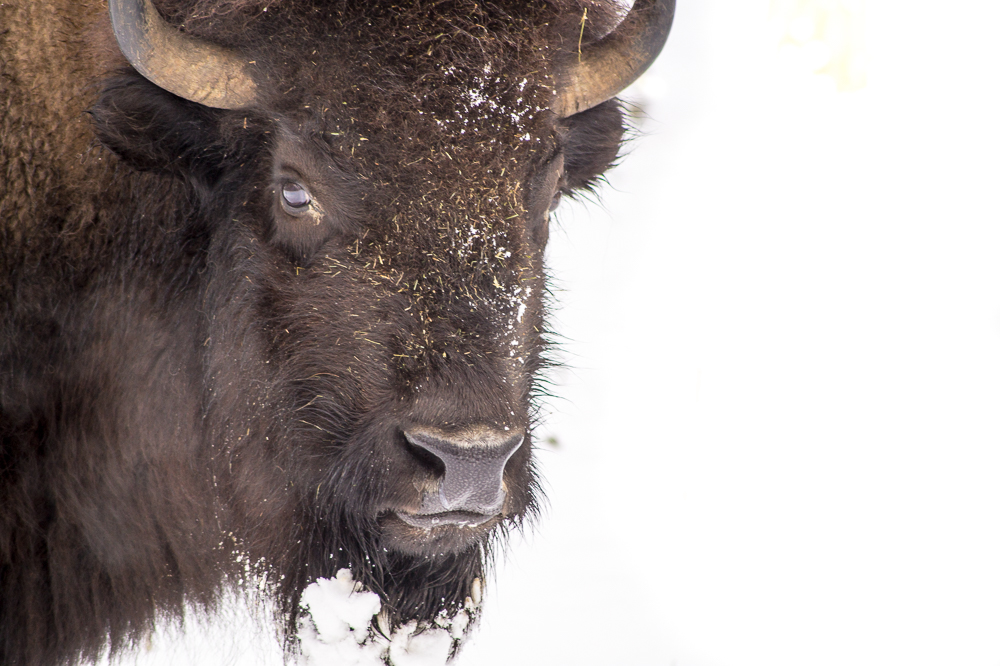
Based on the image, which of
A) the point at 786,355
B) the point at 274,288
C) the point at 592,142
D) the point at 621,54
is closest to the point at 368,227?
the point at 274,288

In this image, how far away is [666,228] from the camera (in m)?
6.74

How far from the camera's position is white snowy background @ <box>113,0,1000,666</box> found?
5.08 meters

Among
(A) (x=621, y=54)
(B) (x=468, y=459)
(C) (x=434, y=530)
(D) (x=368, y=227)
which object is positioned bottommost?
(C) (x=434, y=530)

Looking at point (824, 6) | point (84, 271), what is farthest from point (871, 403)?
point (84, 271)

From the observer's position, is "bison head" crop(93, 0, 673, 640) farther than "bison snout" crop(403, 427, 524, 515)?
Yes

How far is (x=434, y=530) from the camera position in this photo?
7.87ft

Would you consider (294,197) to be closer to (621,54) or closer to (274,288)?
(274,288)

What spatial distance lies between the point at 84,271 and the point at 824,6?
569cm

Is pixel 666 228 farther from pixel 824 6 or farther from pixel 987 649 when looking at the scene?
pixel 987 649

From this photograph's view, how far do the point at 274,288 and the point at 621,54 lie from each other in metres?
1.41

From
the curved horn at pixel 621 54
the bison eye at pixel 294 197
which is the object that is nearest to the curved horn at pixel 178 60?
the bison eye at pixel 294 197

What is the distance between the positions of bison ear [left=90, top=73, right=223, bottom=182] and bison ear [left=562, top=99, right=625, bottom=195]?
1.30 m

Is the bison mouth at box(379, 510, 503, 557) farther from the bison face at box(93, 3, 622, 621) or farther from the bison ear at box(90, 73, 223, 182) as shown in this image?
the bison ear at box(90, 73, 223, 182)

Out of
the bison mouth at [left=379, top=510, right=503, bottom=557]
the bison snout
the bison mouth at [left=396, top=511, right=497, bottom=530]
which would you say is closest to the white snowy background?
the bison mouth at [left=379, top=510, right=503, bottom=557]
